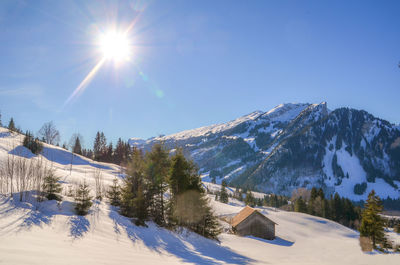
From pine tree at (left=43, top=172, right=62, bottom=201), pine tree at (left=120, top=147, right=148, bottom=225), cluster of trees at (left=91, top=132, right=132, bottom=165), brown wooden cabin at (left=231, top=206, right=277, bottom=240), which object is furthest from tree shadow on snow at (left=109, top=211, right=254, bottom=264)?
cluster of trees at (left=91, top=132, right=132, bottom=165)

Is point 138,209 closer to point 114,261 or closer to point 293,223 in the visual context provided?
point 114,261

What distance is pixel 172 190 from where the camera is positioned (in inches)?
941

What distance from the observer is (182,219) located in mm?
22828

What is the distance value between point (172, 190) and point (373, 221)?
98.9 feet

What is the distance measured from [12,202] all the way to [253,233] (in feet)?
120

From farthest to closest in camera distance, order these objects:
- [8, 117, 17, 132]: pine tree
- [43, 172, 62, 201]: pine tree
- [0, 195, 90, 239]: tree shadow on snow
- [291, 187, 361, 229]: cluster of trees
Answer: [291, 187, 361, 229]: cluster of trees < [8, 117, 17, 132]: pine tree < [43, 172, 62, 201]: pine tree < [0, 195, 90, 239]: tree shadow on snow

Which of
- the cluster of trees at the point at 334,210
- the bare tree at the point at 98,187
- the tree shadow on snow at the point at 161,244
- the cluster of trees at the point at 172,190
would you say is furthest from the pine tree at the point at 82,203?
the cluster of trees at the point at 334,210

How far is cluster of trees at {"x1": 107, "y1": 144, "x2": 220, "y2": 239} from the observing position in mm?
20500

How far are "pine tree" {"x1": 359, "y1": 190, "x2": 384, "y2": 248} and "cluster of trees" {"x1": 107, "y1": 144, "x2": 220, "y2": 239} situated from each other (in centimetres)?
2436

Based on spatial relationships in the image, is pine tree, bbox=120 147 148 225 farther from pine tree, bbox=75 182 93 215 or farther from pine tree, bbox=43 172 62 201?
pine tree, bbox=43 172 62 201

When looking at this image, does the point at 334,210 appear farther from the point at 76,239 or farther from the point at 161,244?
the point at 76,239

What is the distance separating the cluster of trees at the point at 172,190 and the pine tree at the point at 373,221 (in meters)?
24.4

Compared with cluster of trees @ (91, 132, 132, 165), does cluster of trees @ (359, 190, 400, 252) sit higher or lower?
lower

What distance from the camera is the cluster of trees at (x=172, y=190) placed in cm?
2050
